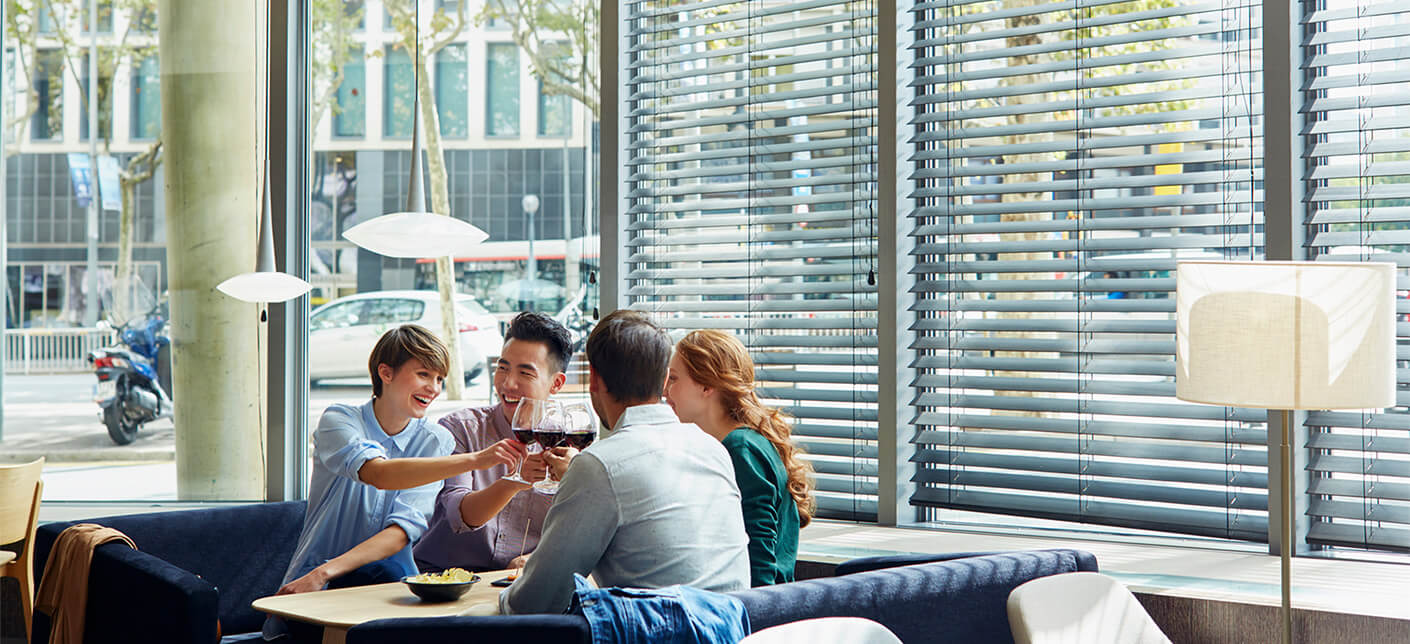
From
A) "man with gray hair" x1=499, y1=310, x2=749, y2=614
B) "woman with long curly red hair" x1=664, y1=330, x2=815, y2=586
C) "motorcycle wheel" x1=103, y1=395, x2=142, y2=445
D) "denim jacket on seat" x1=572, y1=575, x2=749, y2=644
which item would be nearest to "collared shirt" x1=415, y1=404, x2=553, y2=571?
"woman with long curly red hair" x1=664, y1=330, x2=815, y2=586

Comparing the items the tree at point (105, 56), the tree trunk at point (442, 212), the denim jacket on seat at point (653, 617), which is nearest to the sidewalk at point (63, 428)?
the tree at point (105, 56)

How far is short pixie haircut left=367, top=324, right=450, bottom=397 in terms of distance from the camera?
323cm

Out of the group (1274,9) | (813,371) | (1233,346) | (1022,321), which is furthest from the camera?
(813,371)

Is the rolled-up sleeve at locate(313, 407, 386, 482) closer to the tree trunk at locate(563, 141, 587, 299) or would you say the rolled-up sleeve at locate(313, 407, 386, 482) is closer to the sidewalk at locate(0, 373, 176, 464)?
the tree trunk at locate(563, 141, 587, 299)

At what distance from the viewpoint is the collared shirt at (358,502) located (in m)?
3.29

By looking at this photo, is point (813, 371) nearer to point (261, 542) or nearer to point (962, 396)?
point (962, 396)

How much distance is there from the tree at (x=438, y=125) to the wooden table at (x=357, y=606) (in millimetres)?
1987

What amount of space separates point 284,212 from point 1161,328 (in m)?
3.40

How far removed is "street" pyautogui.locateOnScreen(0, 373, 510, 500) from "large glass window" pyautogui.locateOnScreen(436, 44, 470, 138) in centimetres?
105

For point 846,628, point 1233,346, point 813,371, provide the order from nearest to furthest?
point 846,628 < point 1233,346 < point 813,371

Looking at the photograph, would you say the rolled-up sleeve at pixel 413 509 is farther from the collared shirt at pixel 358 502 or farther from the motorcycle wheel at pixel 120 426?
the motorcycle wheel at pixel 120 426

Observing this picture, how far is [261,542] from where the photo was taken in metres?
3.96

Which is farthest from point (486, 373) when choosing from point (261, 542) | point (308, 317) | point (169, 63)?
point (169, 63)

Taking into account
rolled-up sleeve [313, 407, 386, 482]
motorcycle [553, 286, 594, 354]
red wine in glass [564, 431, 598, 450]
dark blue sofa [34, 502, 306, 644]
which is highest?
motorcycle [553, 286, 594, 354]
